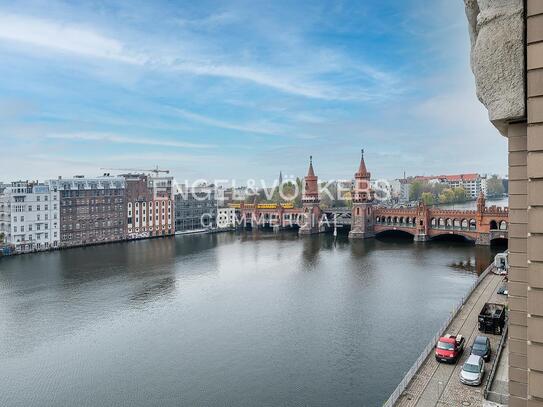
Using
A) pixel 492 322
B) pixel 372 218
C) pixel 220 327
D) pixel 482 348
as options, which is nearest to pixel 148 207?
pixel 372 218

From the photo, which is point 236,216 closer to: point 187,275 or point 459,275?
point 187,275

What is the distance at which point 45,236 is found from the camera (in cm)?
6338

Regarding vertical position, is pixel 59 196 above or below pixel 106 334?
above

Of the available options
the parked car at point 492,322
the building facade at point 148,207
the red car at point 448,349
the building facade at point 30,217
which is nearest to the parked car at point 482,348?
the red car at point 448,349

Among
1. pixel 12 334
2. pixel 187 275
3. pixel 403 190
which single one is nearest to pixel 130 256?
pixel 187 275

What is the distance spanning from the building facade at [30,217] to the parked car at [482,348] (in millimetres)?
58664

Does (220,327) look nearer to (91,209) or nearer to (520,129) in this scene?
(520,129)

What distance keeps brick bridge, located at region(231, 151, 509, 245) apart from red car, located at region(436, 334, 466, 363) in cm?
3782

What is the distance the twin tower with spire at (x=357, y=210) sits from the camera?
71312mm

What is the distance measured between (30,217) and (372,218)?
2030 inches

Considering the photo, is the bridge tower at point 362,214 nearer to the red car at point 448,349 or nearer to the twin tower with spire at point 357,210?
the twin tower with spire at point 357,210

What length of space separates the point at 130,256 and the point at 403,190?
155998 millimetres

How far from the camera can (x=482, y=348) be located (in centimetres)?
1845

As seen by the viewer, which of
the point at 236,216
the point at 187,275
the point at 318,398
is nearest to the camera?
the point at 318,398
